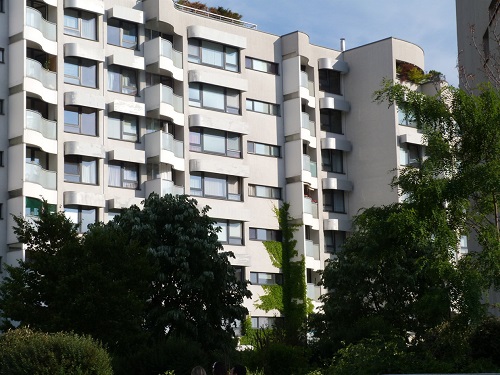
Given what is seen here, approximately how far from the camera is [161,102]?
5766 cm

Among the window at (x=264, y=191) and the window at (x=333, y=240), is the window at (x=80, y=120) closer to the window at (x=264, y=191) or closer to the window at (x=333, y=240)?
the window at (x=264, y=191)

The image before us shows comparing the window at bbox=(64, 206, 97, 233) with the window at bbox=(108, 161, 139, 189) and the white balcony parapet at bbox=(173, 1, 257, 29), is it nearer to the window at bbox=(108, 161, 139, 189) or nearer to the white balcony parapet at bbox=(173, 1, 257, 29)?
the window at bbox=(108, 161, 139, 189)

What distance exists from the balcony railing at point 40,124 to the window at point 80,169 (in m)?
1.53

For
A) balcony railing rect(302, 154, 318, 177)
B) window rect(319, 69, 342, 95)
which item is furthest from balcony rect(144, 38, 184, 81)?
window rect(319, 69, 342, 95)

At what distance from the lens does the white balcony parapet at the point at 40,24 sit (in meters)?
52.7

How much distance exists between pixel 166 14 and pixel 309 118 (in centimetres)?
1325

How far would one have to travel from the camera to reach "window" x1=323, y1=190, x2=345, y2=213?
68.6 m

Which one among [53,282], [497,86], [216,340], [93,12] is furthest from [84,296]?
[93,12]

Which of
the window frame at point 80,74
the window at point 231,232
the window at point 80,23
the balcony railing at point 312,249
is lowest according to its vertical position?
the balcony railing at point 312,249

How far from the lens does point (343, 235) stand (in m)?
69.1

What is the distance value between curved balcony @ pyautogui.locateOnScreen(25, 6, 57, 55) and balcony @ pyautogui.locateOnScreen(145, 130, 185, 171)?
6.86 m

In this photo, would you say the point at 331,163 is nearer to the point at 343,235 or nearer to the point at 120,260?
the point at 343,235

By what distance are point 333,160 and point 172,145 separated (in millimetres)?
14593

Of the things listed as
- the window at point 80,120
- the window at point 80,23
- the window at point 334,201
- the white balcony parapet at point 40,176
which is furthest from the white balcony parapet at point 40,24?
the window at point 334,201
